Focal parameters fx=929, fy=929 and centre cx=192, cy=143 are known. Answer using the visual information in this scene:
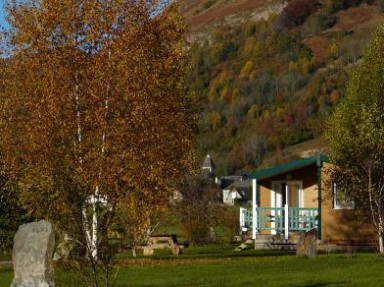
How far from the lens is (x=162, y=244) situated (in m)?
33.8

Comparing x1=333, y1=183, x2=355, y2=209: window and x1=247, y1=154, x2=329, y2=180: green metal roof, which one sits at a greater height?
x1=247, y1=154, x2=329, y2=180: green metal roof

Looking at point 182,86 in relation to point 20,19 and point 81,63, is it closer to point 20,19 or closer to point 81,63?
point 81,63

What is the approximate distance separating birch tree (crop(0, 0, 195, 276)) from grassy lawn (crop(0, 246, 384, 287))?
3.17 metres

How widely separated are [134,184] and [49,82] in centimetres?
433

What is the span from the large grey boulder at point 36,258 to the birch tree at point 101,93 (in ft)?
36.8

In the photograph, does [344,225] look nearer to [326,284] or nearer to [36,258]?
[326,284]

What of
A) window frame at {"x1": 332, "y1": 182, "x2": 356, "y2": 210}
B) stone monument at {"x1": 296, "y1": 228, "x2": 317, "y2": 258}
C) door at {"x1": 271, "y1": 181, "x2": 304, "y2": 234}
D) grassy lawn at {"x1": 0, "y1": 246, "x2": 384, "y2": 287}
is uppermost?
door at {"x1": 271, "y1": 181, "x2": 304, "y2": 234}

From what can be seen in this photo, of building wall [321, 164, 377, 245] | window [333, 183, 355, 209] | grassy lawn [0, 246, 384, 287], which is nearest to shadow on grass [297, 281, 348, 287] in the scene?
grassy lawn [0, 246, 384, 287]

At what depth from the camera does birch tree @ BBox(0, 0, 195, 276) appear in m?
27.3

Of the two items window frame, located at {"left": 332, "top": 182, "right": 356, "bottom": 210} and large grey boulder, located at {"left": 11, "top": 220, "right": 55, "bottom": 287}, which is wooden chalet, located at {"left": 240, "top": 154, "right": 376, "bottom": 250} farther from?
large grey boulder, located at {"left": 11, "top": 220, "right": 55, "bottom": 287}

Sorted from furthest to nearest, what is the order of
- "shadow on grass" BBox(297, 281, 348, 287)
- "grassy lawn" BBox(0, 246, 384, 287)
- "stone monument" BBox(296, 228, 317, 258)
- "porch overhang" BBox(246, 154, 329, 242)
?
"porch overhang" BBox(246, 154, 329, 242) → "stone monument" BBox(296, 228, 317, 258) → "grassy lawn" BBox(0, 246, 384, 287) → "shadow on grass" BBox(297, 281, 348, 287)

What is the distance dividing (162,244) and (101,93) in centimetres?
811

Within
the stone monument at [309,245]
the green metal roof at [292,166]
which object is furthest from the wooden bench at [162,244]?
the stone monument at [309,245]

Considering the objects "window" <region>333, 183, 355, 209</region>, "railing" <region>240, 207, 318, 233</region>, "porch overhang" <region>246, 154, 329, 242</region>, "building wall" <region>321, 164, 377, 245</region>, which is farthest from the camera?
"railing" <region>240, 207, 318, 233</region>
